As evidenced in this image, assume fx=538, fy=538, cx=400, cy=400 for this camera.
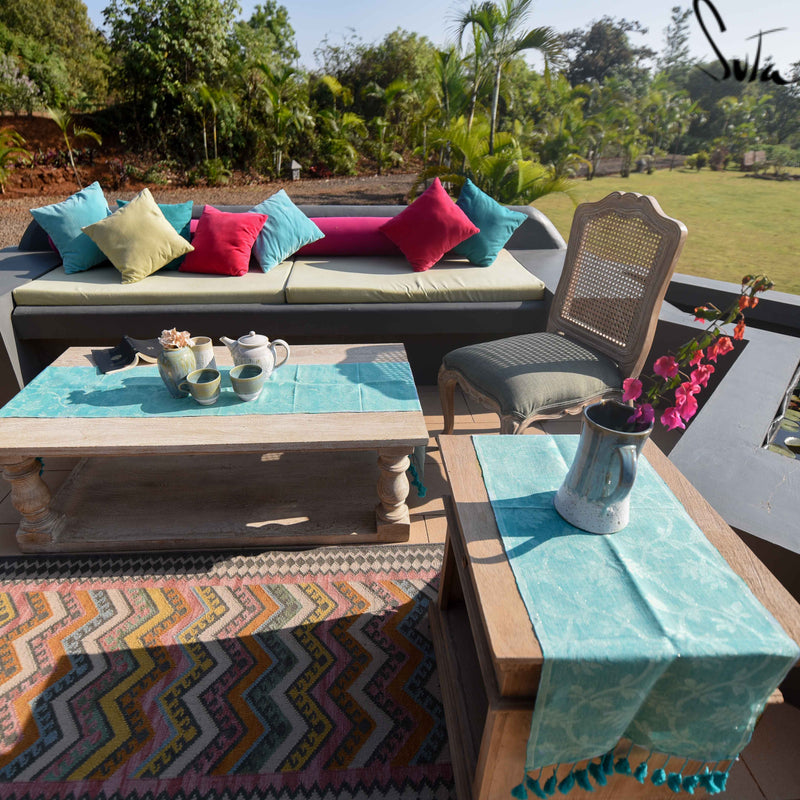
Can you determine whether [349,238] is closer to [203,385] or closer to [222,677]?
[203,385]

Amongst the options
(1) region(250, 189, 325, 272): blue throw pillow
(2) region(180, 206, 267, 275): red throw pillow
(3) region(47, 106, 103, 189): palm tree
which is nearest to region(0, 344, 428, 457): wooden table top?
(2) region(180, 206, 267, 275): red throw pillow

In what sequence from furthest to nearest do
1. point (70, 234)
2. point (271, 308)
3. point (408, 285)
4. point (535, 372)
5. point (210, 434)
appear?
point (70, 234) < point (408, 285) < point (271, 308) < point (535, 372) < point (210, 434)

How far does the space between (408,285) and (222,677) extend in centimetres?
212

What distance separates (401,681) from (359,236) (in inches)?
107

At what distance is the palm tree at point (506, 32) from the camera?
6.22m

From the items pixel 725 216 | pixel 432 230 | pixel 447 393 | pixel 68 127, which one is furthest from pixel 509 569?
pixel 725 216

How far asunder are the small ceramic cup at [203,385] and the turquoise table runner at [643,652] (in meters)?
1.25

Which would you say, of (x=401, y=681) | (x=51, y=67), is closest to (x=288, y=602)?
(x=401, y=681)

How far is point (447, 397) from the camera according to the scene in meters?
2.45

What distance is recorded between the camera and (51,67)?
10266 mm

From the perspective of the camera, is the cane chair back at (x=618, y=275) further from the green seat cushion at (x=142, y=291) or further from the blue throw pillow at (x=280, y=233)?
the blue throw pillow at (x=280, y=233)

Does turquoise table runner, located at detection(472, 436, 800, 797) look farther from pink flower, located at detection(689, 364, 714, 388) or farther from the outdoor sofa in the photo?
the outdoor sofa

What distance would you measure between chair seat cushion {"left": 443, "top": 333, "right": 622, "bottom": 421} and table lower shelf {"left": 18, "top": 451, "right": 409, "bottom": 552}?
2.01 ft

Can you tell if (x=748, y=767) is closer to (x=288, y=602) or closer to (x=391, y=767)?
(x=391, y=767)
